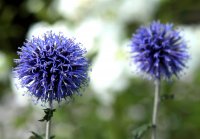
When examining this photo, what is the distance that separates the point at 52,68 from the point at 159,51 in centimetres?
47

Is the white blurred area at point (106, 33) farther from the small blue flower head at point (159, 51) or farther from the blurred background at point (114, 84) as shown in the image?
the small blue flower head at point (159, 51)

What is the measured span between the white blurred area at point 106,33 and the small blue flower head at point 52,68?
1.45 meters

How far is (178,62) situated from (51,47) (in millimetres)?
517

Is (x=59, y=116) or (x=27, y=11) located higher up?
(x=27, y=11)

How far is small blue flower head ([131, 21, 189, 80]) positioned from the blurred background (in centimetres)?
98

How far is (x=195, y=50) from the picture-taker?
2826 millimetres

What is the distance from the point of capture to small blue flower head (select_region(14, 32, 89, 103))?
120cm

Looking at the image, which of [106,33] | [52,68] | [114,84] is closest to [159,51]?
[52,68]

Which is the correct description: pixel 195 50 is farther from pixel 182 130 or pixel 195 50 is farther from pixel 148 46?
pixel 148 46

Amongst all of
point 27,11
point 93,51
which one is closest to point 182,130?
point 93,51

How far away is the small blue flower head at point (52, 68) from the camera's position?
3.94 ft

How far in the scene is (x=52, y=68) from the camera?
1.20 metres

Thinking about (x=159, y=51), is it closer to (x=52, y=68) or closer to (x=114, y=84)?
(x=52, y=68)

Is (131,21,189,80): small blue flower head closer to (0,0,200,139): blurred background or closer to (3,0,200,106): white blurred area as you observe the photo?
(0,0,200,139): blurred background
